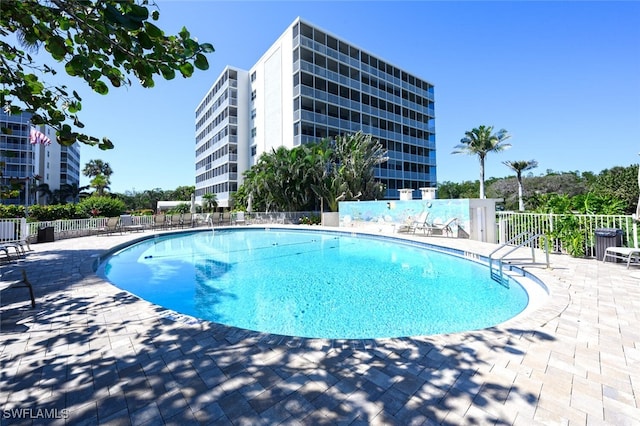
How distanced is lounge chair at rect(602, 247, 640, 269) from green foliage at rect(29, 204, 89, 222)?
28.3m

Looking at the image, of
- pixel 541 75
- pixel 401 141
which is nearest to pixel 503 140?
pixel 401 141

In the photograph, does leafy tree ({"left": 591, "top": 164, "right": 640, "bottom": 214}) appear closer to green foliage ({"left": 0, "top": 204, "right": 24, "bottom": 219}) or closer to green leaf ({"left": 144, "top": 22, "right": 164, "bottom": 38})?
green leaf ({"left": 144, "top": 22, "right": 164, "bottom": 38})

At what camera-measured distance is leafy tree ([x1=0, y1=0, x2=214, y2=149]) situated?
1.93m

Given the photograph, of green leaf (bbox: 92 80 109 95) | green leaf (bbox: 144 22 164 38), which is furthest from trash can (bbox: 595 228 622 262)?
green leaf (bbox: 92 80 109 95)

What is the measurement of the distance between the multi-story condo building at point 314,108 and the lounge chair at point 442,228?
18.1 m

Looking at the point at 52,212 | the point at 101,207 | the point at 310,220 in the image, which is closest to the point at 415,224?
the point at 310,220

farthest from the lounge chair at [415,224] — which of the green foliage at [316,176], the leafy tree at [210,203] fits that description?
the leafy tree at [210,203]

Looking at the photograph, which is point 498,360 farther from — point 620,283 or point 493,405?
point 620,283

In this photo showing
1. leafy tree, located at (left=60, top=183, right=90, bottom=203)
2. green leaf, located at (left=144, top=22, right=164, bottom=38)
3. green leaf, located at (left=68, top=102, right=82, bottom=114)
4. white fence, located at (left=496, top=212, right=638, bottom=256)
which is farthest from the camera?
leafy tree, located at (left=60, top=183, right=90, bottom=203)

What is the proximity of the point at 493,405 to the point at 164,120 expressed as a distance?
30605mm

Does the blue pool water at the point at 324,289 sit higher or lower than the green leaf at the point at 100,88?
lower

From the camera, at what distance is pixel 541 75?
16.9 metres

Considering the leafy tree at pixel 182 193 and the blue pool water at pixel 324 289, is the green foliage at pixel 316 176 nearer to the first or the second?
the blue pool water at pixel 324 289

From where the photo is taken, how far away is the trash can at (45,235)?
12.6 metres
